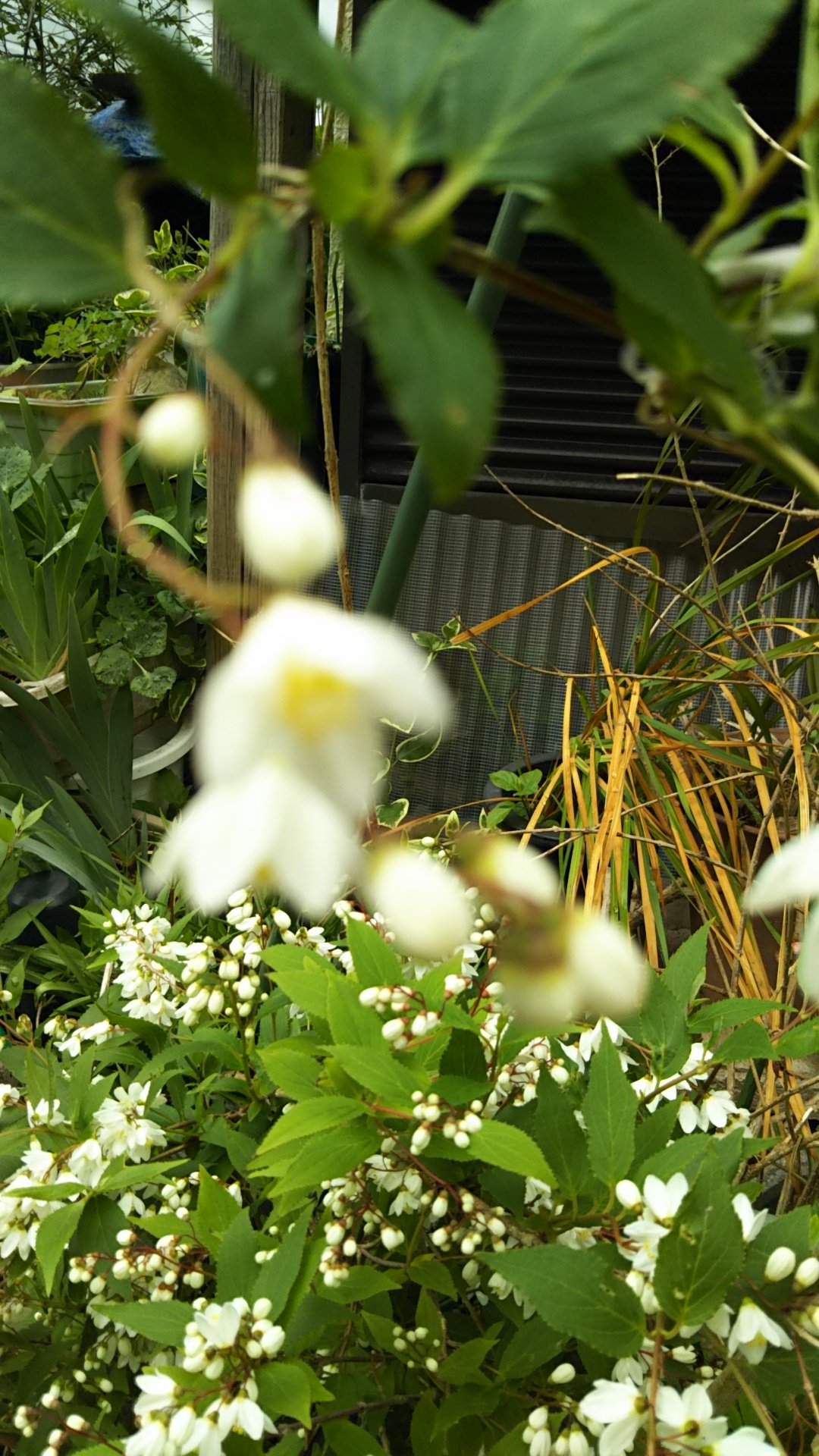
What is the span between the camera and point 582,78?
140mm

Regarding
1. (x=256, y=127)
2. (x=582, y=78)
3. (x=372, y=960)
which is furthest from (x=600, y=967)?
(x=256, y=127)

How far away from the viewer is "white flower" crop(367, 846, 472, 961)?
0.54 feet

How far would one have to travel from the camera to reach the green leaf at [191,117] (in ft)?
0.44

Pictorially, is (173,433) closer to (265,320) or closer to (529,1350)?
(265,320)

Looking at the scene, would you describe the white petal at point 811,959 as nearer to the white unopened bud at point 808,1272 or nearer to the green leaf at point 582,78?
the green leaf at point 582,78

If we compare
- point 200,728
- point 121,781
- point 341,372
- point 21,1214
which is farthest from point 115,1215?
point 341,372

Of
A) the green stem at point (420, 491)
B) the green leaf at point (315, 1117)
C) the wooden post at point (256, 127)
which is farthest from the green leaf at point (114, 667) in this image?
the green stem at point (420, 491)

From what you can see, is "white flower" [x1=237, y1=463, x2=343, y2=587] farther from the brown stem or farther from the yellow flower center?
the brown stem

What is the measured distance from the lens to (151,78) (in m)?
0.13

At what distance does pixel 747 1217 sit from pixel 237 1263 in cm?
24

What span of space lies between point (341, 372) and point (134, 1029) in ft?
4.10

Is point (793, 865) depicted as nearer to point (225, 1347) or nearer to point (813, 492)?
point (813, 492)

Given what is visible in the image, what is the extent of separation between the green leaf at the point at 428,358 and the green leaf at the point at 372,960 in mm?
459

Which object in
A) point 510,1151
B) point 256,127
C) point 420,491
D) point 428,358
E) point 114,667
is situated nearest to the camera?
point 428,358
